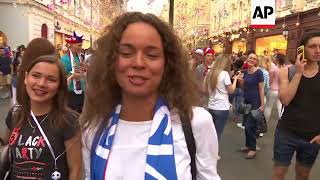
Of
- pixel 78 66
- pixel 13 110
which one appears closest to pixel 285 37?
pixel 78 66

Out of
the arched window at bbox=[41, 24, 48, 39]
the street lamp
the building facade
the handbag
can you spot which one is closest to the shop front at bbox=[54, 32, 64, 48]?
the building facade

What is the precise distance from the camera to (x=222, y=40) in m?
44.2

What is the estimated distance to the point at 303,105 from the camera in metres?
4.11

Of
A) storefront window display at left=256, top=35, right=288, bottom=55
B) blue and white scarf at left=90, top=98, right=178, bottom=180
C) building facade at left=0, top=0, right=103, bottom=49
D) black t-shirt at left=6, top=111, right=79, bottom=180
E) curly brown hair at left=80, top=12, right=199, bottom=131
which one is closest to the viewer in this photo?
blue and white scarf at left=90, top=98, right=178, bottom=180

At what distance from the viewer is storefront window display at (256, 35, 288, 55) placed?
27922mm

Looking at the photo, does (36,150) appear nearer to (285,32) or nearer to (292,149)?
(292,149)

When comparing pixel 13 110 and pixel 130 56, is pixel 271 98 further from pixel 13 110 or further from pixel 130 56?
pixel 130 56

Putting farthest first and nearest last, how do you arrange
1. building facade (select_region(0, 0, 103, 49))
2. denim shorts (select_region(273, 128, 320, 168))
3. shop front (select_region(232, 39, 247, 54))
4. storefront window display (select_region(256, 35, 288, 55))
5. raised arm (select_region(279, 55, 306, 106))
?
shop front (select_region(232, 39, 247, 54)) < storefront window display (select_region(256, 35, 288, 55)) < building facade (select_region(0, 0, 103, 49)) < denim shorts (select_region(273, 128, 320, 168)) < raised arm (select_region(279, 55, 306, 106))

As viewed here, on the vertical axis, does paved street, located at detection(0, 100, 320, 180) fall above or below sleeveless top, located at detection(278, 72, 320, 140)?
below

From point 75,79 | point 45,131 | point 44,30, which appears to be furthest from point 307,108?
point 44,30

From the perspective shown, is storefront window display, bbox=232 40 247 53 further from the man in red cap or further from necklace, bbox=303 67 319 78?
necklace, bbox=303 67 319 78

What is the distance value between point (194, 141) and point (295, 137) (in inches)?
102

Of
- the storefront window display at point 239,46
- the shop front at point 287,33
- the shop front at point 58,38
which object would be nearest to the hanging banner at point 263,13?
the shop front at point 287,33

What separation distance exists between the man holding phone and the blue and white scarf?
2482 millimetres
